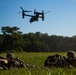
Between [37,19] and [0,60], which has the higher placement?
[37,19]

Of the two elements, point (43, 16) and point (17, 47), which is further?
point (17, 47)

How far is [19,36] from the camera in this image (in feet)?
472

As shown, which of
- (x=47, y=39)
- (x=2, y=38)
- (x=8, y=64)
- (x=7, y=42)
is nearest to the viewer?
(x=8, y=64)

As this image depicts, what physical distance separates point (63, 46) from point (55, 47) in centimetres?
985

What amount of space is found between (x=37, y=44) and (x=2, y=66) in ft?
476

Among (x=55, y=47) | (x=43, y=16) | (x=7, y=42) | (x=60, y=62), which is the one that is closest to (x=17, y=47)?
(x=7, y=42)

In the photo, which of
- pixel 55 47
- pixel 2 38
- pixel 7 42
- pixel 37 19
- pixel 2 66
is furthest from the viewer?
pixel 55 47

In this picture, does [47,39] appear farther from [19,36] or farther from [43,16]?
[43,16]

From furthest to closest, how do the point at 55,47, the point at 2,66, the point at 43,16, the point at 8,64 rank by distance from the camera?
the point at 55,47 → the point at 43,16 → the point at 8,64 → the point at 2,66

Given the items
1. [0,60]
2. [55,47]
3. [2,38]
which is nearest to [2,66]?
[0,60]

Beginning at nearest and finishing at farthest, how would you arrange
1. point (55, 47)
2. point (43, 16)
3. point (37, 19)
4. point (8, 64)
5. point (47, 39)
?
point (8, 64)
point (37, 19)
point (43, 16)
point (55, 47)
point (47, 39)

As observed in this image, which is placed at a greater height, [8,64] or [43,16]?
[43,16]

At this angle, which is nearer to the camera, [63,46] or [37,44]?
[37,44]

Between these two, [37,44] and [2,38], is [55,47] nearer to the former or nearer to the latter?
[37,44]
